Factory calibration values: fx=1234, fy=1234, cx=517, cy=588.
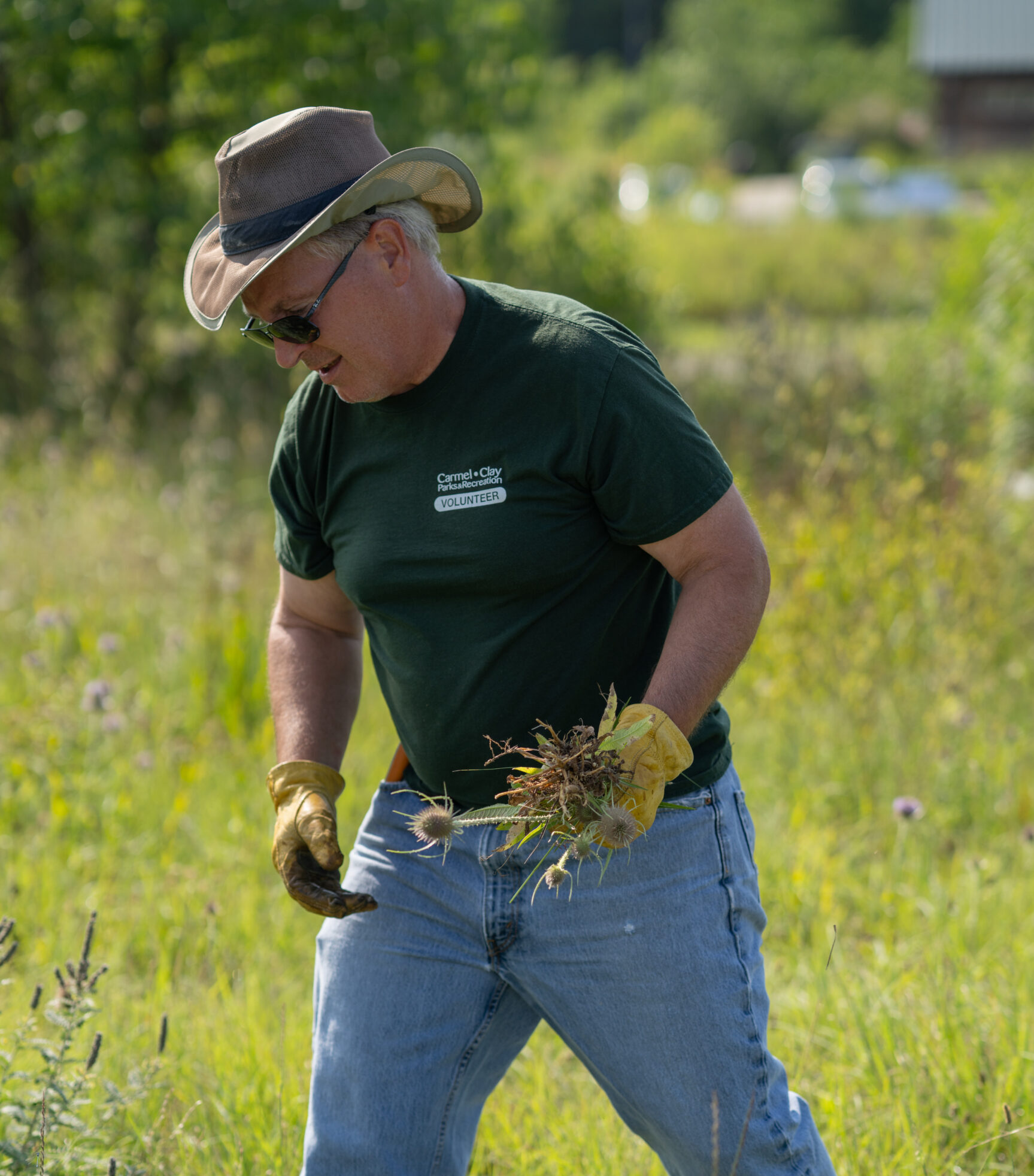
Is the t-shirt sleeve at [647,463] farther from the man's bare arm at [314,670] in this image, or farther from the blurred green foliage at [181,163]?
the blurred green foliage at [181,163]

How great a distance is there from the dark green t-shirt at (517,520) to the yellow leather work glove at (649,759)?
0.59ft

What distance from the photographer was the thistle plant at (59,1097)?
198 cm

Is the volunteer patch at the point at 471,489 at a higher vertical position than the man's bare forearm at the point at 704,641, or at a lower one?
higher

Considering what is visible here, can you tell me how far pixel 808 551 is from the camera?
4.40 metres

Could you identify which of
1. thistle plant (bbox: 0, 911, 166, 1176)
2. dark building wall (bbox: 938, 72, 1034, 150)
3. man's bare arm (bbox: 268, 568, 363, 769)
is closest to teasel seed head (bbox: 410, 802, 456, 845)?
man's bare arm (bbox: 268, 568, 363, 769)

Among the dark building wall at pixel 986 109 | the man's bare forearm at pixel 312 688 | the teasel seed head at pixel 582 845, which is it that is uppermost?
the teasel seed head at pixel 582 845

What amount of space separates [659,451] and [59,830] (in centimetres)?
249

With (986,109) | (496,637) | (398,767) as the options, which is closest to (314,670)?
(398,767)

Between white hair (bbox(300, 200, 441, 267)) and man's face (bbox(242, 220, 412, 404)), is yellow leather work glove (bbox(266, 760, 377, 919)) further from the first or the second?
white hair (bbox(300, 200, 441, 267))

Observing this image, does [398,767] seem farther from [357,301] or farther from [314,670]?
[357,301]

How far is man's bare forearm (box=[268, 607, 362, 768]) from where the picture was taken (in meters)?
2.33

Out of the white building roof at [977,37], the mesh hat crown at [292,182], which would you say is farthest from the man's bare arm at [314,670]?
the white building roof at [977,37]

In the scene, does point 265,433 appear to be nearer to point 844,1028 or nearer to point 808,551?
point 808,551

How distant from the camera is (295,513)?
7.39ft
